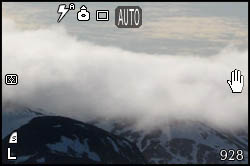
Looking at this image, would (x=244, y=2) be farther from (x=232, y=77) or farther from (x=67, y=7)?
(x=67, y=7)

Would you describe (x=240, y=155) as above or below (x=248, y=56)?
below

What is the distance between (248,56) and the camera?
46969mm

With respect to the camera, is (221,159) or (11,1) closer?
(11,1)

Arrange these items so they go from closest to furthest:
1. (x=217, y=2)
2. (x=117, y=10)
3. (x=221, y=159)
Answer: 1. (x=117, y=10)
2. (x=217, y=2)
3. (x=221, y=159)

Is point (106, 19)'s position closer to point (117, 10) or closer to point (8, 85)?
point (117, 10)

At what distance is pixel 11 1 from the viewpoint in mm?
47312

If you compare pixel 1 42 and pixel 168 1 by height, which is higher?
pixel 168 1

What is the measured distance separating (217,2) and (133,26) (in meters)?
7.41

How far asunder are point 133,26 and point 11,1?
35.2 feet

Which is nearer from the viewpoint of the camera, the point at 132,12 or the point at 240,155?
the point at 132,12

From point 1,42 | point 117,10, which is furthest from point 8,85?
point 117,10

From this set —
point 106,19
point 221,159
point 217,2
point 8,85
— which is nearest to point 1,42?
point 8,85

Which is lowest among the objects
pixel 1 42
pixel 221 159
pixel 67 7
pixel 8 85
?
pixel 221 159

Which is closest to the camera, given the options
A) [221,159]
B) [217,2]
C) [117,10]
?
[117,10]
